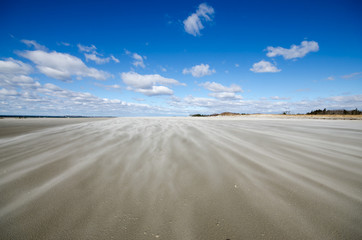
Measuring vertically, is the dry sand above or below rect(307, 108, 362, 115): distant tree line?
below

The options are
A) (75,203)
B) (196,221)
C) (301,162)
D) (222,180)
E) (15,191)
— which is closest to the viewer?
(196,221)

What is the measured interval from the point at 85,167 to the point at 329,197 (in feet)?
11.9

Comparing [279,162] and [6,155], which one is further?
[6,155]

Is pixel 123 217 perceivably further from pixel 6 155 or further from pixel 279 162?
pixel 6 155

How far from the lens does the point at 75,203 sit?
166 cm

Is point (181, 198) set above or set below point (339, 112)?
below

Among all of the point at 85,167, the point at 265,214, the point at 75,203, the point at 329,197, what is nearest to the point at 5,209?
the point at 75,203

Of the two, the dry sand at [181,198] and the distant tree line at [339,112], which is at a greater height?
the distant tree line at [339,112]

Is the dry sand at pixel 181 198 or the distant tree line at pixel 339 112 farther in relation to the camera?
the distant tree line at pixel 339 112

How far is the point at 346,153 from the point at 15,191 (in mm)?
6280

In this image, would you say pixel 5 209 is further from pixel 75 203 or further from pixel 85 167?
pixel 85 167

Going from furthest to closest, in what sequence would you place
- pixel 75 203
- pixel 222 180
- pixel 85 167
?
pixel 85 167
pixel 222 180
pixel 75 203

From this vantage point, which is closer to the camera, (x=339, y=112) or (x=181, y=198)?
(x=181, y=198)

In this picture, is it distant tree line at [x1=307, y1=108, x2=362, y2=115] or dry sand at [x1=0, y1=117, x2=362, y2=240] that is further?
distant tree line at [x1=307, y1=108, x2=362, y2=115]
